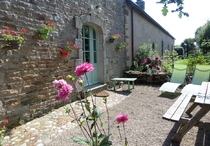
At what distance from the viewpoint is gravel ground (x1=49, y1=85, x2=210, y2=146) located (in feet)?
8.15

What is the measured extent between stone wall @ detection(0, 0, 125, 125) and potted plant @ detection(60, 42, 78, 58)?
0.12 m

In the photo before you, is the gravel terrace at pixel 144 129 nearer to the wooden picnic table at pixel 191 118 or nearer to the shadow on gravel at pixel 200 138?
the shadow on gravel at pixel 200 138

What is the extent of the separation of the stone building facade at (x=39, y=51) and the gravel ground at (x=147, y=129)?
1.19m

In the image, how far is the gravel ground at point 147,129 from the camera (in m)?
2.48

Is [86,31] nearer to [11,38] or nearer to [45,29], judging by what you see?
[45,29]

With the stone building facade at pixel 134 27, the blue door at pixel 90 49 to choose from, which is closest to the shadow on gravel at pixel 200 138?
the blue door at pixel 90 49

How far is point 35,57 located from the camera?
3.53 m

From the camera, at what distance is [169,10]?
1163 mm

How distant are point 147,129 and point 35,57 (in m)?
2.76

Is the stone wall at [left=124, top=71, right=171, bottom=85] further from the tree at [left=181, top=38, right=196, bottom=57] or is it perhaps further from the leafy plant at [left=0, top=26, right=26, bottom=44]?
the tree at [left=181, top=38, right=196, bottom=57]

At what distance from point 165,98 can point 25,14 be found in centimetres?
441

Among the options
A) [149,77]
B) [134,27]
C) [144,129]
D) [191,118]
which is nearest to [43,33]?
[144,129]

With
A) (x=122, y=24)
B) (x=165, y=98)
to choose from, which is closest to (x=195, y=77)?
(x=165, y=98)

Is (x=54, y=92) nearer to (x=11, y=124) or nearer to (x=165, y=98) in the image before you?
(x=11, y=124)
